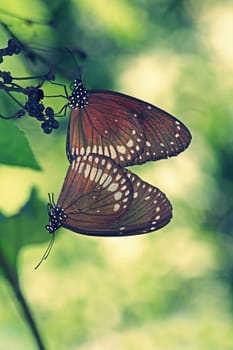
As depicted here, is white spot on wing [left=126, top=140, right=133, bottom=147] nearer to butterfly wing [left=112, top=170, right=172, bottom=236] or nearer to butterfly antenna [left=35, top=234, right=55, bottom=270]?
butterfly wing [left=112, top=170, right=172, bottom=236]

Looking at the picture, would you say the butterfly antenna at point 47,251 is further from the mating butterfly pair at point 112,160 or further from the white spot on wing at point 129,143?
the white spot on wing at point 129,143

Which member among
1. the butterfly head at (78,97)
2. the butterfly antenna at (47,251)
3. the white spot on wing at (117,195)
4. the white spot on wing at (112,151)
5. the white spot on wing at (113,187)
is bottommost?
the butterfly antenna at (47,251)

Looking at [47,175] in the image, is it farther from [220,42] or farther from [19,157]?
[220,42]

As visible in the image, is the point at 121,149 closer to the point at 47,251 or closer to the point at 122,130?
the point at 122,130

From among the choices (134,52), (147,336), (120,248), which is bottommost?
(147,336)

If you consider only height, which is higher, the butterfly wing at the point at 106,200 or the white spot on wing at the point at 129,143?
the white spot on wing at the point at 129,143

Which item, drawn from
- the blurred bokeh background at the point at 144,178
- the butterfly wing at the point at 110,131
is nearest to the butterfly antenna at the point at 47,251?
the blurred bokeh background at the point at 144,178

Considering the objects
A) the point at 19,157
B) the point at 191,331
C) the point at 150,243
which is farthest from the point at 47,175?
Result: the point at 191,331

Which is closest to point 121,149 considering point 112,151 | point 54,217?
point 112,151
